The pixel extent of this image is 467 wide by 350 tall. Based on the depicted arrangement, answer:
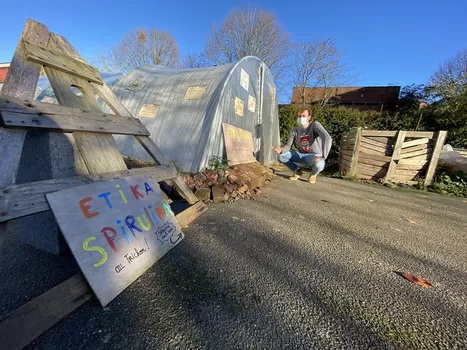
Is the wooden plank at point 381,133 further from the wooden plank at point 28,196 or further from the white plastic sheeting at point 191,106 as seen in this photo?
the wooden plank at point 28,196

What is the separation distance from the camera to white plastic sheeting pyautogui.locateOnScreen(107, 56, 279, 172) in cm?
418

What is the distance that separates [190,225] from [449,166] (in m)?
6.57

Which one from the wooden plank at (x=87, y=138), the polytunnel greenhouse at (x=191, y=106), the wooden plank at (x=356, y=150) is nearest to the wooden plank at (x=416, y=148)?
the wooden plank at (x=356, y=150)

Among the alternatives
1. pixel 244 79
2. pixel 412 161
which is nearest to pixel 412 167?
pixel 412 161

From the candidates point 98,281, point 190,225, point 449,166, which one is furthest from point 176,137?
point 449,166

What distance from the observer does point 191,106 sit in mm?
4500

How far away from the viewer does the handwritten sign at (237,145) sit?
178 inches

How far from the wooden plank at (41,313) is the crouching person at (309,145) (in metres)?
4.00

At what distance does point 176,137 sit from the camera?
14.3ft

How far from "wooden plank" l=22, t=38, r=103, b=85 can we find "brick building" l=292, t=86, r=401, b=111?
1687 centimetres

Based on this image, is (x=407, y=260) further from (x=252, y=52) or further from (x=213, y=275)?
(x=252, y=52)

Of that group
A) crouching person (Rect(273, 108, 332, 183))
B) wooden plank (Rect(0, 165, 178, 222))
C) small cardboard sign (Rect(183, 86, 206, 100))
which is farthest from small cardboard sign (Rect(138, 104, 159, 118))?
wooden plank (Rect(0, 165, 178, 222))

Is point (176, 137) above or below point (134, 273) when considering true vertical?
above

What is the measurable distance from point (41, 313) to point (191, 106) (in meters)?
4.13
